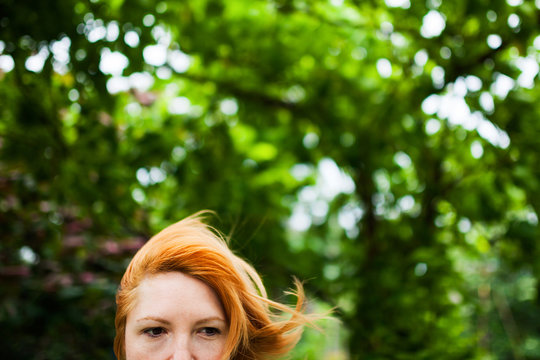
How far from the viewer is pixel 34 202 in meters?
2.32

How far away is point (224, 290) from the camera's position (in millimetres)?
1065

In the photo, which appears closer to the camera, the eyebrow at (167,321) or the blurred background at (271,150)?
the eyebrow at (167,321)

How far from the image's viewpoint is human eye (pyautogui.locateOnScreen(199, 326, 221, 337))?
1.01 m

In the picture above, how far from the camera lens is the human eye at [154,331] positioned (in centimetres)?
100

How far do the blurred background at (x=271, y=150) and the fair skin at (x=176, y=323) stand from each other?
1.55 ft

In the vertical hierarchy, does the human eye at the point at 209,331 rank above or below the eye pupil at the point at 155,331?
below

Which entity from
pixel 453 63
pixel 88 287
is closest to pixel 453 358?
pixel 453 63

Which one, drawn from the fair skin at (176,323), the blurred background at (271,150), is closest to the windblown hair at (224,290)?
the fair skin at (176,323)

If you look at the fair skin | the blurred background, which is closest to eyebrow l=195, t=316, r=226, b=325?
the fair skin

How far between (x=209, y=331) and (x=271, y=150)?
62.2 inches

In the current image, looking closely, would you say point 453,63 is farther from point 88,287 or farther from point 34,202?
point 34,202

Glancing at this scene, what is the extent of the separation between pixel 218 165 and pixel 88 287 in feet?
2.51

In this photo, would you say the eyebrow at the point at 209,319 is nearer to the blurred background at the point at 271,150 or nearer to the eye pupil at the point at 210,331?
the eye pupil at the point at 210,331

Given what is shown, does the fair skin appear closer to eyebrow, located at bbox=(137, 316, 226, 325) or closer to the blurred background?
eyebrow, located at bbox=(137, 316, 226, 325)
